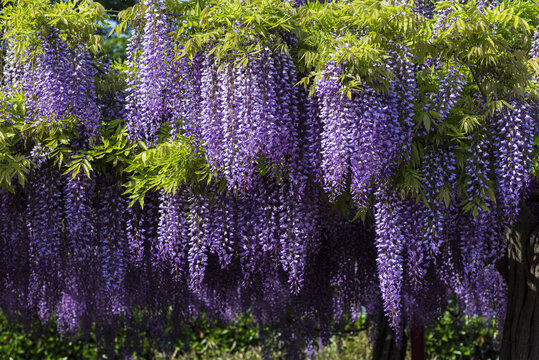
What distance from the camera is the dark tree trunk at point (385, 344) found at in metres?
7.89

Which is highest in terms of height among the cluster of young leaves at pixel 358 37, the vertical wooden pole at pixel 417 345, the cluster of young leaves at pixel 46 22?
the cluster of young leaves at pixel 46 22

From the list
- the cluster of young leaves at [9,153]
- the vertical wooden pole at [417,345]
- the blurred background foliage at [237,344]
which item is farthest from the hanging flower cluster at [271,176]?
the blurred background foliage at [237,344]

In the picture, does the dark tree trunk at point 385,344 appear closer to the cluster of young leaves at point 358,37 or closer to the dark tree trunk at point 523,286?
the dark tree trunk at point 523,286

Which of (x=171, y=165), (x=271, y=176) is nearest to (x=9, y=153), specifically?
(x=171, y=165)

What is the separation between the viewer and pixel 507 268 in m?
5.50

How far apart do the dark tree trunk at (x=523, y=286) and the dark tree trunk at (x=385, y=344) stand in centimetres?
245

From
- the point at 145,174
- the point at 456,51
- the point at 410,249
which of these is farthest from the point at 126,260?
the point at 456,51

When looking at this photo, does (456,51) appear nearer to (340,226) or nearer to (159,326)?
(340,226)

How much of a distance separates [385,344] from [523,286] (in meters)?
2.84

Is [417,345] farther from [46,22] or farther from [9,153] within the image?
[46,22]

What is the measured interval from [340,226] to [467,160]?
5.25 feet

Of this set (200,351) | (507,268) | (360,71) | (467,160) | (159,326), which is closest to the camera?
(360,71)

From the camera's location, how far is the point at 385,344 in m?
7.93

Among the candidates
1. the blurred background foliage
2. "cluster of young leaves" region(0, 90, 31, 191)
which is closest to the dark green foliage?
the blurred background foliage
